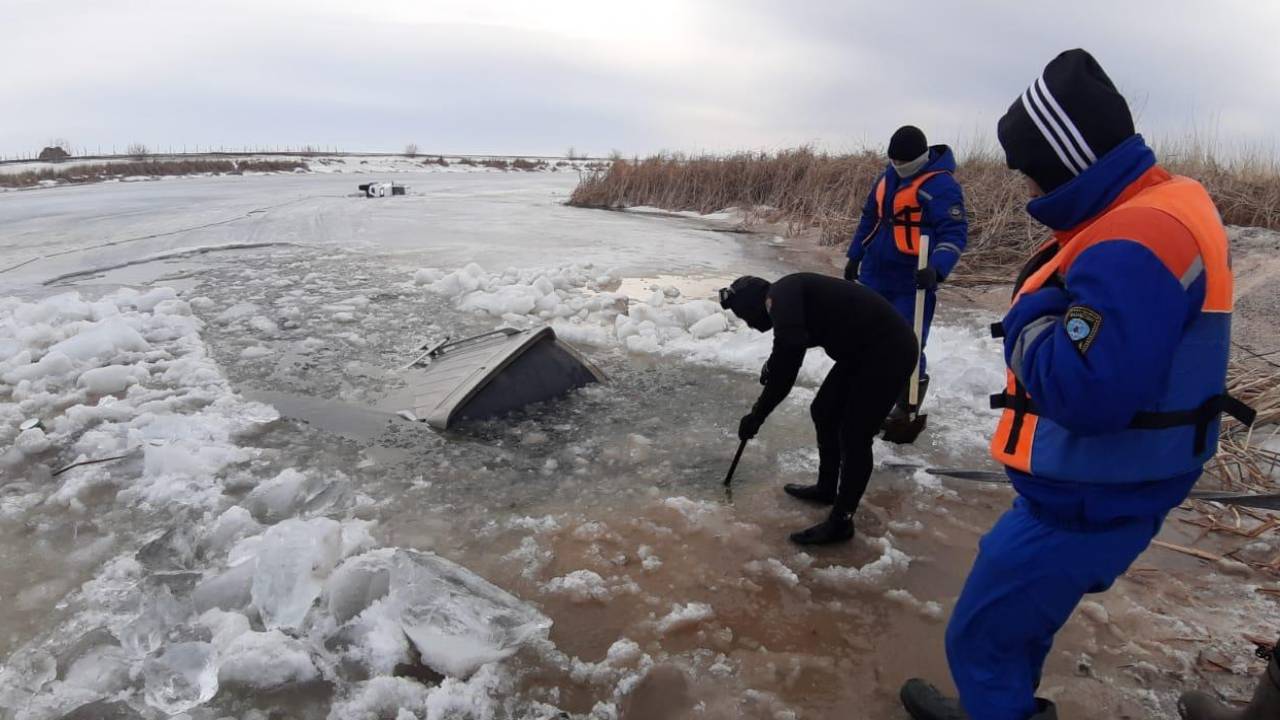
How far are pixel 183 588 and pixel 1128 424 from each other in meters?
2.94

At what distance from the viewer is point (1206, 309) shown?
1445mm

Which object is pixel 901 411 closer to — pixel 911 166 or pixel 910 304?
pixel 910 304

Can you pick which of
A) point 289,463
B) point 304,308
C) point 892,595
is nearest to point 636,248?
point 304,308

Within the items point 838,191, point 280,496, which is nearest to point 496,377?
point 280,496

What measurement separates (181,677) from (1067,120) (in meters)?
2.83

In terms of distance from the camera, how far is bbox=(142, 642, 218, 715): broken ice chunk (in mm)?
2107

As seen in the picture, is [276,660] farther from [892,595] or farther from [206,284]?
[206,284]

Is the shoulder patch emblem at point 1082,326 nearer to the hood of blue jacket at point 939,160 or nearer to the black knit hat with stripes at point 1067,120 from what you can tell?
the black knit hat with stripes at point 1067,120

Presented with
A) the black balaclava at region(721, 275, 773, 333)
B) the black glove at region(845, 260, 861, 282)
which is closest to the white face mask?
the black glove at region(845, 260, 861, 282)

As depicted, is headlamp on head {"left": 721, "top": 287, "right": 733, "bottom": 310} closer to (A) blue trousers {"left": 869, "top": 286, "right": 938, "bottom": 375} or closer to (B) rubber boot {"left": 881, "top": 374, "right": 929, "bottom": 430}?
(B) rubber boot {"left": 881, "top": 374, "right": 929, "bottom": 430}

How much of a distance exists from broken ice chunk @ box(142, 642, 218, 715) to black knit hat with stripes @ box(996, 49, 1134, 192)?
105 inches

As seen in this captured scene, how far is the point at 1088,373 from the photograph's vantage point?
4.61ft

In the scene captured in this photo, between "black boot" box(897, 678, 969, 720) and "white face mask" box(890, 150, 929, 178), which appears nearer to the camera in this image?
"black boot" box(897, 678, 969, 720)

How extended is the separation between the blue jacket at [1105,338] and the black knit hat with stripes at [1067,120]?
0.04 m
